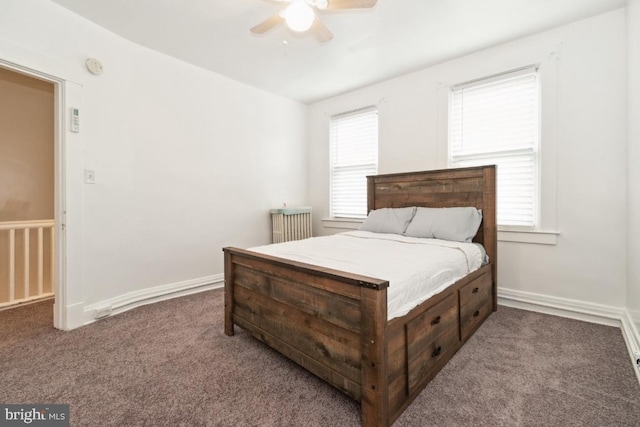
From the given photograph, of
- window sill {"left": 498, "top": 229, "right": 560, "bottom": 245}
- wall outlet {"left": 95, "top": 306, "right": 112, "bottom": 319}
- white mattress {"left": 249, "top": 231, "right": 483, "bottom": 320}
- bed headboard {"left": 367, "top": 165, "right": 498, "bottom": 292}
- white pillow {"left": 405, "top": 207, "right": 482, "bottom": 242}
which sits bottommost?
wall outlet {"left": 95, "top": 306, "right": 112, "bottom": 319}

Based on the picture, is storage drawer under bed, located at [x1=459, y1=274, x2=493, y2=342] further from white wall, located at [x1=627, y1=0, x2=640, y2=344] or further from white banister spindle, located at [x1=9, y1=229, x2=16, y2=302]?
white banister spindle, located at [x1=9, y1=229, x2=16, y2=302]

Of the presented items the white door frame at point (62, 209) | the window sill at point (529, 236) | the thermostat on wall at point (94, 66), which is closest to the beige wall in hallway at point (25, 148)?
the thermostat on wall at point (94, 66)

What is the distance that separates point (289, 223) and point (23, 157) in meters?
3.02

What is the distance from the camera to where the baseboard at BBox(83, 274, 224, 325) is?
2.45 meters

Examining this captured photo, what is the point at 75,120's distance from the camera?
2.32 metres

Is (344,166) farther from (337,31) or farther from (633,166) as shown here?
(633,166)

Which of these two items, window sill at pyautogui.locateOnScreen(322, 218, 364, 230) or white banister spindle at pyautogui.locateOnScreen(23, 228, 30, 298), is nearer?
white banister spindle at pyautogui.locateOnScreen(23, 228, 30, 298)

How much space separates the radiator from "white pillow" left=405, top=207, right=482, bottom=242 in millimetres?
1767

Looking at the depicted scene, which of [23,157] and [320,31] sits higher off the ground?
[320,31]

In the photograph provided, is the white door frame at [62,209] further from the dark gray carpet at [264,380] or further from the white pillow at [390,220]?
the white pillow at [390,220]

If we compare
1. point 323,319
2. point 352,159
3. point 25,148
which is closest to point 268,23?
point 323,319

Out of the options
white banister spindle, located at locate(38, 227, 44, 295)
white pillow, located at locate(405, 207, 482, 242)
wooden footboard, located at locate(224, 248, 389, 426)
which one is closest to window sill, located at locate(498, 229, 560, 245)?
white pillow, located at locate(405, 207, 482, 242)

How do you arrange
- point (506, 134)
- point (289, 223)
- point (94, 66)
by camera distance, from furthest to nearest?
point (289, 223) → point (506, 134) → point (94, 66)

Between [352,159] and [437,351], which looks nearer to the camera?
[437,351]
